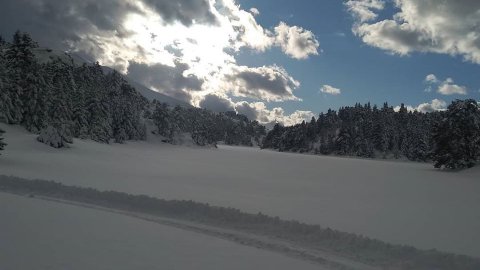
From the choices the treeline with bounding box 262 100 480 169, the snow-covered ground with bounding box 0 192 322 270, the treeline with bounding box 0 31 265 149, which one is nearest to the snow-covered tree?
the treeline with bounding box 0 31 265 149

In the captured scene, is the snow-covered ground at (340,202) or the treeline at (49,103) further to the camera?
the treeline at (49,103)

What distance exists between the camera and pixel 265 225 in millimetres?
14055

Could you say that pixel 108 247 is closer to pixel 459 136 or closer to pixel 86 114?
pixel 459 136

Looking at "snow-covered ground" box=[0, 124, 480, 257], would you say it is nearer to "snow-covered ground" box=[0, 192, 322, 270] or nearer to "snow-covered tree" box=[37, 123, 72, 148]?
"snow-covered ground" box=[0, 192, 322, 270]

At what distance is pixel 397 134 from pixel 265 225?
482 ft

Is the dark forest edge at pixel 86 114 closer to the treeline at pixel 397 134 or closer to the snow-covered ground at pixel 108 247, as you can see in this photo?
the treeline at pixel 397 134

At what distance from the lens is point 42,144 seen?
41.3 m

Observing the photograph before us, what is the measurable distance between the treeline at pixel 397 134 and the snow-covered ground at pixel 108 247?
166 ft

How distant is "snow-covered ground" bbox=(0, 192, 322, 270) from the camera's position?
8836 mm

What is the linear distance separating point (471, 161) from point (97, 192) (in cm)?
5018

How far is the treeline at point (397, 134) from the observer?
2095 inches

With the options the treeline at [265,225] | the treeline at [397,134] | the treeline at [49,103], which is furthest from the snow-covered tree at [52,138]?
the treeline at [397,134]

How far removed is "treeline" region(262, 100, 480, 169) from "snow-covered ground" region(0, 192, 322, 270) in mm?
50567

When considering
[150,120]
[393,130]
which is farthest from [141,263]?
[393,130]
